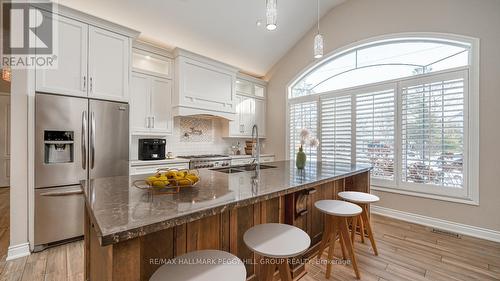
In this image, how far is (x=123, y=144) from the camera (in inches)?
105

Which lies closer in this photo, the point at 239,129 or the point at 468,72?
the point at 468,72

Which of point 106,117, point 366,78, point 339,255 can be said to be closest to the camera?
point 339,255

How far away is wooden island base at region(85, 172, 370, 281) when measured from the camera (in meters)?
0.76

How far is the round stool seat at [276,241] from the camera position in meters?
1.11

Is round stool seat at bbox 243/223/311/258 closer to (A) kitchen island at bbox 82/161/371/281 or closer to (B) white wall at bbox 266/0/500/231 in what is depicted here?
(A) kitchen island at bbox 82/161/371/281

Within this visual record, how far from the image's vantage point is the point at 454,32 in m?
2.72

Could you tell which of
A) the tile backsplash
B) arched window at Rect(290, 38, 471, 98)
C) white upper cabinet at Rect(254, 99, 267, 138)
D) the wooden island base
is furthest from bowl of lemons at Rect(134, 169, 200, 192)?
white upper cabinet at Rect(254, 99, 267, 138)

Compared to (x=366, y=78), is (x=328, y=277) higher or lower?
lower

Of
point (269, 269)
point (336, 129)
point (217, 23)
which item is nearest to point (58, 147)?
point (269, 269)

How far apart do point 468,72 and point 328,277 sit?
9.95 ft

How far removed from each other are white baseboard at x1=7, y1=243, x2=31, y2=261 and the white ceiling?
284cm

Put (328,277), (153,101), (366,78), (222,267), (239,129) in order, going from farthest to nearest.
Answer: (239,129), (366,78), (153,101), (328,277), (222,267)

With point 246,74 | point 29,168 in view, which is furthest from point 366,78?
point 29,168

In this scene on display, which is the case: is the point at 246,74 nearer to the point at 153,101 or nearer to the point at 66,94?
the point at 153,101
